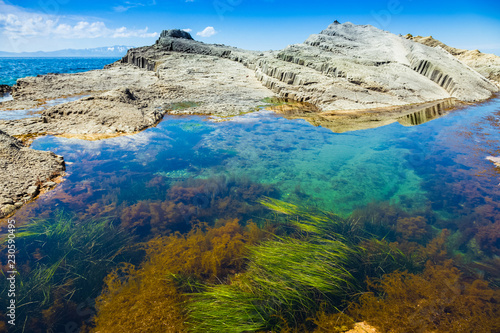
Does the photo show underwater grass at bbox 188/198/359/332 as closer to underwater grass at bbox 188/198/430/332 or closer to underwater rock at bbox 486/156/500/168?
underwater grass at bbox 188/198/430/332

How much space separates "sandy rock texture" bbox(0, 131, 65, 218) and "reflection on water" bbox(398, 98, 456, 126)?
11856mm

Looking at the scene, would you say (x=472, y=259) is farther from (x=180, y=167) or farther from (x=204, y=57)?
(x=204, y=57)

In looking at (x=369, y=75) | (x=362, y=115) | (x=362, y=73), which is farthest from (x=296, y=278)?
(x=362, y=73)

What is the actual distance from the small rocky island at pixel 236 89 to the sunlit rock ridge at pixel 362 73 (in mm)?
64

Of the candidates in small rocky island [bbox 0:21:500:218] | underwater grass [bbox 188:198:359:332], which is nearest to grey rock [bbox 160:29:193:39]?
small rocky island [bbox 0:21:500:218]

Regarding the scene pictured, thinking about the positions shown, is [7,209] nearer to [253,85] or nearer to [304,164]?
[304,164]

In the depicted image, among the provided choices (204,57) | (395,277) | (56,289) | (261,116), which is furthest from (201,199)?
(204,57)

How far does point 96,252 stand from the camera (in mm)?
3141

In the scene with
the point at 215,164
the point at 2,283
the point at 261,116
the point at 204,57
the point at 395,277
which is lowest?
the point at 2,283

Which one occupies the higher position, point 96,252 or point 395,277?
point 395,277

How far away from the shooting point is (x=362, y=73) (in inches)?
539

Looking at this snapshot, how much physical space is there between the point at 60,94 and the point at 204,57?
40.5 ft

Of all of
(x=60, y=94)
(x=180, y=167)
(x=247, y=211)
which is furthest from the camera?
(x=60, y=94)

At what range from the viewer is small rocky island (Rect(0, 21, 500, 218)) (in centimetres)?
734
